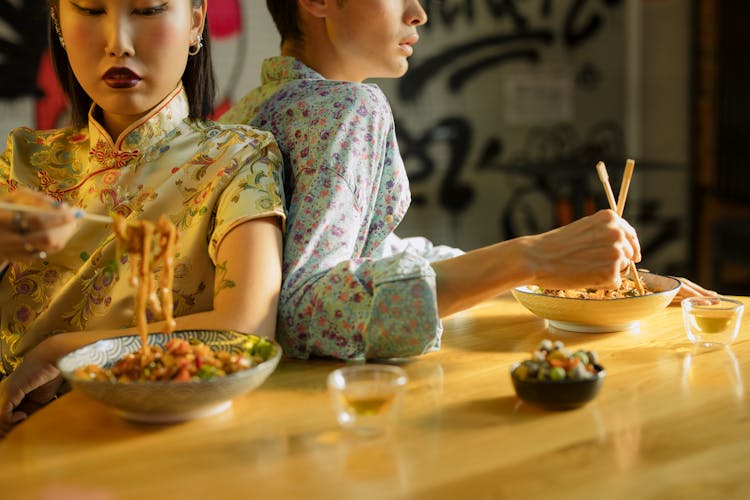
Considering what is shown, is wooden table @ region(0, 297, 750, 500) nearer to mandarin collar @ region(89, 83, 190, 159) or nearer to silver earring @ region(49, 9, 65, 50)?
mandarin collar @ region(89, 83, 190, 159)

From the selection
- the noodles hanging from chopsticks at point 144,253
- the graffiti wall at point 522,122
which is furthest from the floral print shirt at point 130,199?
the graffiti wall at point 522,122

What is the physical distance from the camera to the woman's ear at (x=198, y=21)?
72.6 inches

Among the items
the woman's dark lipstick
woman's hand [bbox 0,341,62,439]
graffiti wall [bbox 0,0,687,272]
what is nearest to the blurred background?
graffiti wall [bbox 0,0,687,272]

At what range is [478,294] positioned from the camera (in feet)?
5.26

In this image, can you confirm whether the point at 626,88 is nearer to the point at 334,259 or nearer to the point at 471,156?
the point at 471,156

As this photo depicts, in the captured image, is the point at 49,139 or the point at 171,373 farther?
the point at 49,139

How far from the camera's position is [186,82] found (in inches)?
74.9

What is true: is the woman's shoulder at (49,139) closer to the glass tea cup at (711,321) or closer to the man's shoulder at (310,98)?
the man's shoulder at (310,98)

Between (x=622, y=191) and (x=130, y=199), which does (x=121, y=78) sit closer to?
(x=130, y=199)

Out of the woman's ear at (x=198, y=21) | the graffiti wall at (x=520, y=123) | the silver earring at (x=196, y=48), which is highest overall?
the woman's ear at (x=198, y=21)

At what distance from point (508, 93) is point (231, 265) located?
4311mm

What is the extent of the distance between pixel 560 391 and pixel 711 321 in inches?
18.4

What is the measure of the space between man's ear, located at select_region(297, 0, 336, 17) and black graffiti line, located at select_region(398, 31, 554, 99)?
3215 mm

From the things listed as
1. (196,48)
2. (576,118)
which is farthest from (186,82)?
(576,118)
